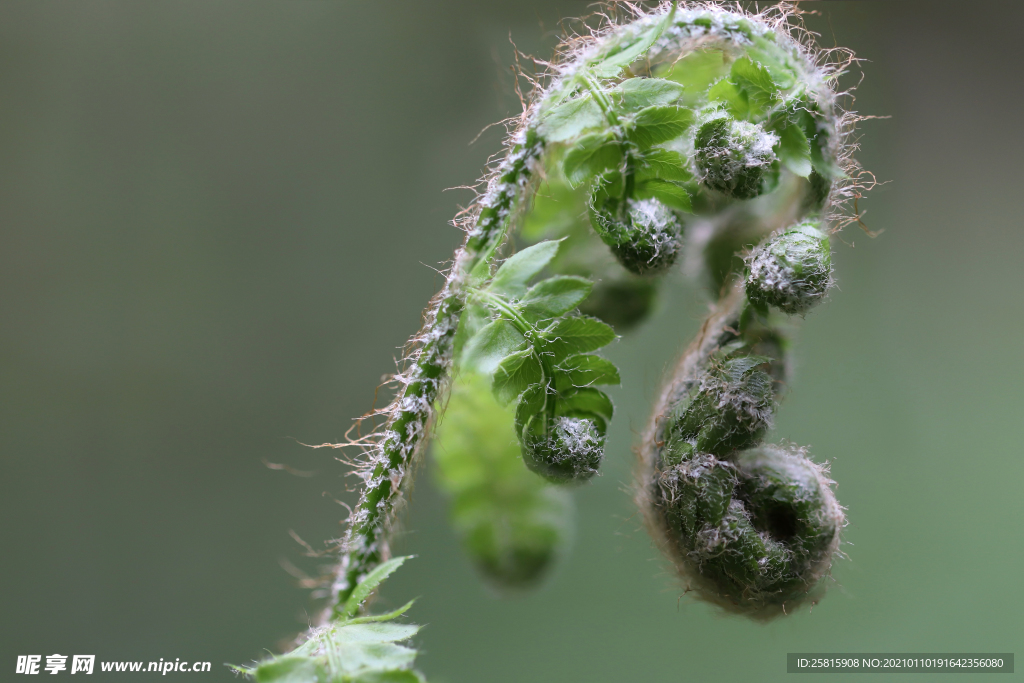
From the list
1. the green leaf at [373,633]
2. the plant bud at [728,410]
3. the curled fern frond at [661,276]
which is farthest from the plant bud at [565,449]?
the green leaf at [373,633]

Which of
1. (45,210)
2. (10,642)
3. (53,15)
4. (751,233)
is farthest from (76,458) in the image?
(751,233)

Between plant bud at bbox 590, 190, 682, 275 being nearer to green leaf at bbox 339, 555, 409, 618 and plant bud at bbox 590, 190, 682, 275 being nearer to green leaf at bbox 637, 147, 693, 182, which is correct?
green leaf at bbox 637, 147, 693, 182

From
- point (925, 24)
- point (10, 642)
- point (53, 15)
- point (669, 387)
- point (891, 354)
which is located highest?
point (925, 24)

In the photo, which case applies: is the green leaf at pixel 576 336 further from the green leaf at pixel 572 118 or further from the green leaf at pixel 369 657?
the green leaf at pixel 369 657

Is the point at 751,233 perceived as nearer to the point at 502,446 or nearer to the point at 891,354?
the point at 502,446

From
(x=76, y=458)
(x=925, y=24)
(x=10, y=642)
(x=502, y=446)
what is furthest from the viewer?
(x=925, y=24)

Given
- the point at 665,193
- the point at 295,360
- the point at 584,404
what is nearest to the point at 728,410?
the point at 584,404
